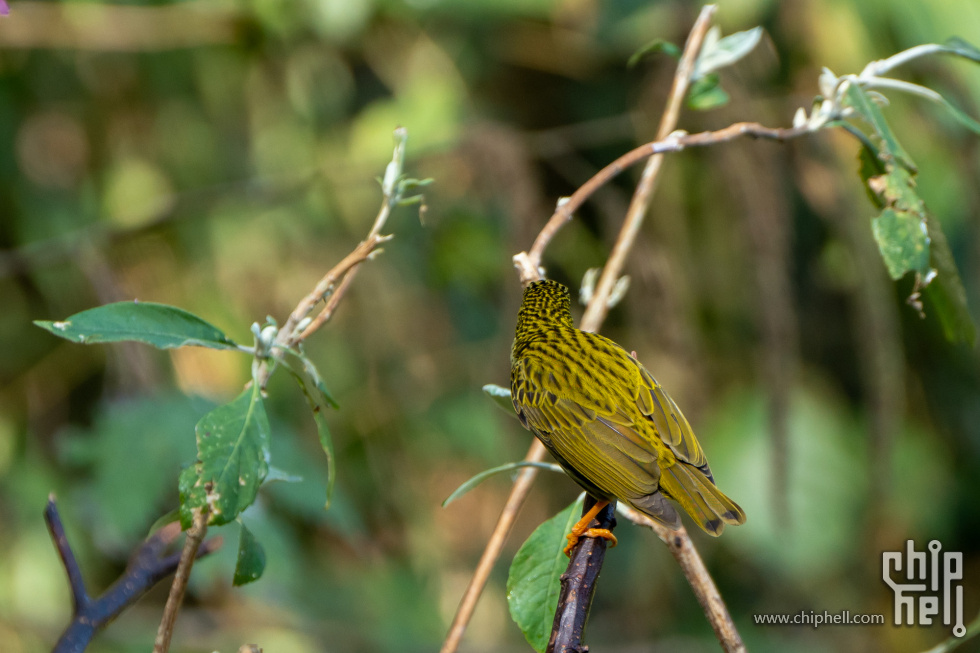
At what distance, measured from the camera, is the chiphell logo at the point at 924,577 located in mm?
3252

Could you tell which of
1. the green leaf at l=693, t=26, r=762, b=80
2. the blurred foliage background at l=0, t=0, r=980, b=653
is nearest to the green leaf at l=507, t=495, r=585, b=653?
the green leaf at l=693, t=26, r=762, b=80

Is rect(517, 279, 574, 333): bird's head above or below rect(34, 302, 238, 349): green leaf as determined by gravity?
above

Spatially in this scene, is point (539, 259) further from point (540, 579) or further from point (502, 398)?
point (540, 579)

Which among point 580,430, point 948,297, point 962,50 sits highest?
point 962,50

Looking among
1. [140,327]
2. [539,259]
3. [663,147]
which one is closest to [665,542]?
[539,259]

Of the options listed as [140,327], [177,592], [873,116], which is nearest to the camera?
[177,592]

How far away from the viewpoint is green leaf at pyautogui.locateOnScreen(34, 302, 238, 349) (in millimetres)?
1081

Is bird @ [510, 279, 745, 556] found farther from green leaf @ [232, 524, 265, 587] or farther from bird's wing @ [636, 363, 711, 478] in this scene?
green leaf @ [232, 524, 265, 587]

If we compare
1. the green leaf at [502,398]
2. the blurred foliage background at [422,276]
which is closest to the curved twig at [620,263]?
the green leaf at [502,398]

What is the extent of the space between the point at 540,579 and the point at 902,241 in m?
0.73

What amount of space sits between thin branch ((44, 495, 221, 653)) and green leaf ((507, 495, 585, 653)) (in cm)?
49

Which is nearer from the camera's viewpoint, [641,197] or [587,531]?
[587,531]

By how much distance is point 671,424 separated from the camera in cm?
152

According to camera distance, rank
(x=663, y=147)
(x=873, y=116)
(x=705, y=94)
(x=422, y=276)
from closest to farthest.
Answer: (x=873, y=116) → (x=663, y=147) → (x=705, y=94) → (x=422, y=276)
